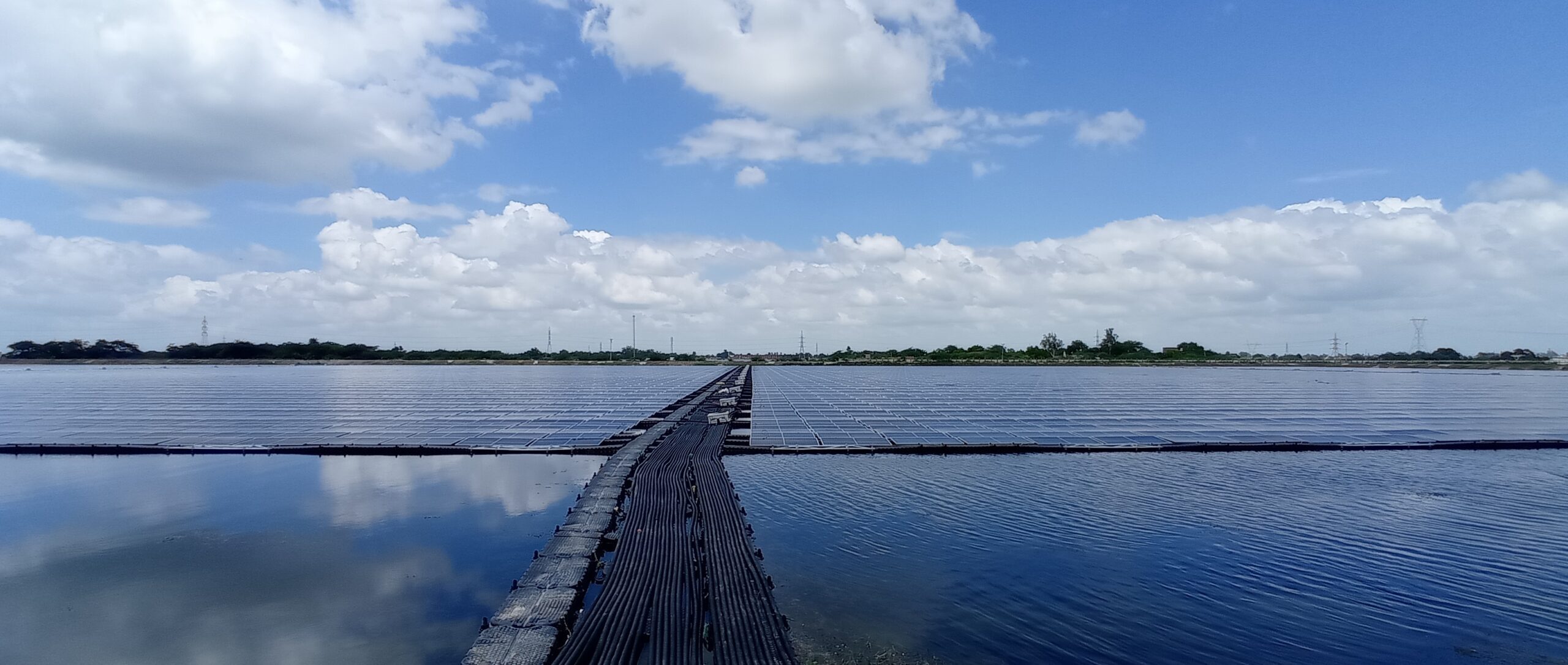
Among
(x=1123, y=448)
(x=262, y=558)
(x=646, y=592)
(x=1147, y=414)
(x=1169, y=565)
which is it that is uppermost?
A: (x=1147, y=414)

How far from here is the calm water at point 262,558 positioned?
14.8 m

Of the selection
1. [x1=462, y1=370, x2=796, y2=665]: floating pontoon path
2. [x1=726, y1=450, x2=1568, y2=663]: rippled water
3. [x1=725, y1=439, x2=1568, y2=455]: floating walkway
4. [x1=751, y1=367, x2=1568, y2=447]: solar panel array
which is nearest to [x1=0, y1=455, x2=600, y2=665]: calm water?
[x1=462, y1=370, x2=796, y2=665]: floating pontoon path

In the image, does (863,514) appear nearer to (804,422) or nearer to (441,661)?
(441,661)

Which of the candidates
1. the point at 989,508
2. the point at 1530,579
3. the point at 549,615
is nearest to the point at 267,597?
the point at 549,615

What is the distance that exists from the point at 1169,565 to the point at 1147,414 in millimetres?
48296

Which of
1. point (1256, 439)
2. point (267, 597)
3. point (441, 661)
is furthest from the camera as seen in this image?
point (1256, 439)

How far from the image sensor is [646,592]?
51.7ft

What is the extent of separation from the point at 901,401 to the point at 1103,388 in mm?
42729

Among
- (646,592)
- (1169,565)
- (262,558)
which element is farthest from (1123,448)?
(262,558)

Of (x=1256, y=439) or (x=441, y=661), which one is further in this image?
(x=1256, y=439)

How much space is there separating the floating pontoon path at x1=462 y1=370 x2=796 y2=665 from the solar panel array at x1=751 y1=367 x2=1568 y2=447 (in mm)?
17711

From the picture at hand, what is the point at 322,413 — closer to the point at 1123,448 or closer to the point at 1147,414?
the point at 1123,448

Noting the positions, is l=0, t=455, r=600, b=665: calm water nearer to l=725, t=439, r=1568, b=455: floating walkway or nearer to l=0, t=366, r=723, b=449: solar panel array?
l=0, t=366, r=723, b=449: solar panel array

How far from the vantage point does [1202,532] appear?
73.7 ft
